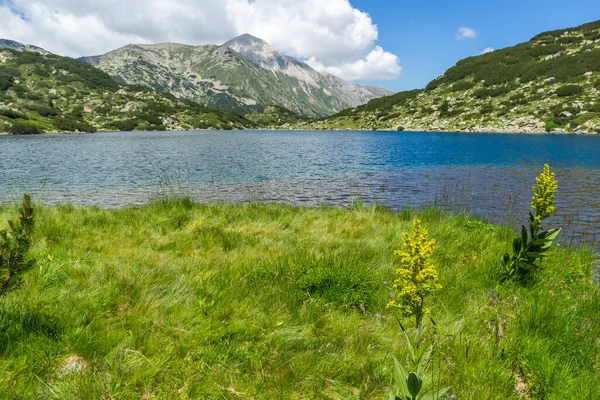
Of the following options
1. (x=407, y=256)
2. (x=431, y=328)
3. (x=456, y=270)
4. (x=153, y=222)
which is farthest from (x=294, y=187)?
(x=407, y=256)

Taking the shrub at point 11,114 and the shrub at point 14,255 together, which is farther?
the shrub at point 11,114

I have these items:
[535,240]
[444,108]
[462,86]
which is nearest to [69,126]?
[444,108]

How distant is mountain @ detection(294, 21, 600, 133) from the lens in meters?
121

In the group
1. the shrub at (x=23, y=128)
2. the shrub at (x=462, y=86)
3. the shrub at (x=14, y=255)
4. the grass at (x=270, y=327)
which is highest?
the shrub at (x=462, y=86)

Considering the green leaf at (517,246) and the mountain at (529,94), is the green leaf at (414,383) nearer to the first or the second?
the green leaf at (517,246)

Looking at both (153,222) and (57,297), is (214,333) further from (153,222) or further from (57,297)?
(153,222)

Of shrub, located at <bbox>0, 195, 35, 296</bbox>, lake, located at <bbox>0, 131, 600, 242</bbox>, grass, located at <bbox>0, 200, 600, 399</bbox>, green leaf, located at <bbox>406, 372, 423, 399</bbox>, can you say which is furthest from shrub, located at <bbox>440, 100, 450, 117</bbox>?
shrub, located at <bbox>0, 195, 35, 296</bbox>

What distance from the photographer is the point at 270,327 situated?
14.2 feet

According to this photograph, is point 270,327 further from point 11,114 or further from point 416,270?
point 11,114

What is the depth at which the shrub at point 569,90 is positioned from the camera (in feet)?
427

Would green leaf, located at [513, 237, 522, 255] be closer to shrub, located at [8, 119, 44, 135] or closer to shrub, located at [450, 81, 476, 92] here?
shrub, located at [8, 119, 44, 135]

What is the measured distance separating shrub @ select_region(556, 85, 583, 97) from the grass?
168844 millimetres

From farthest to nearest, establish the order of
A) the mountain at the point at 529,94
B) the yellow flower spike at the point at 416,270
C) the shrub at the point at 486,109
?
the shrub at the point at 486,109, the mountain at the point at 529,94, the yellow flower spike at the point at 416,270

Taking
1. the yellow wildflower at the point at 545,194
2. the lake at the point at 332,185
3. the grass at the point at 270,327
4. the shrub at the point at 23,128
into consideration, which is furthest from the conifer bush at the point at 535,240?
the shrub at the point at 23,128
